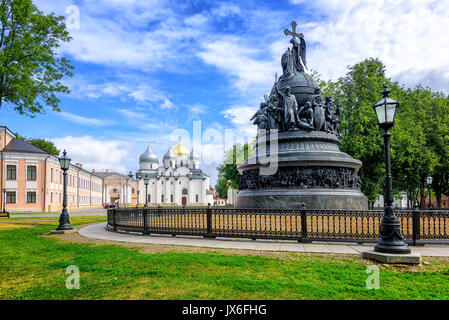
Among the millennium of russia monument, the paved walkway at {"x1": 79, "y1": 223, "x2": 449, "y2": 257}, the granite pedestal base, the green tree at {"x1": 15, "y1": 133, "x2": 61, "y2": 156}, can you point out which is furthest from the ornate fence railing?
the green tree at {"x1": 15, "y1": 133, "x2": 61, "y2": 156}

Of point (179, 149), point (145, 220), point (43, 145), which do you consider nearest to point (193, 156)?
point (179, 149)

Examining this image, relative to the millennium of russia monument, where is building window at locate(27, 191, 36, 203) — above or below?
below

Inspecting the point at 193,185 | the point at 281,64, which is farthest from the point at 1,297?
the point at 193,185

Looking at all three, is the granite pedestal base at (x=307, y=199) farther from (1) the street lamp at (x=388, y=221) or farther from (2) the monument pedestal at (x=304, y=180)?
(1) the street lamp at (x=388, y=221)

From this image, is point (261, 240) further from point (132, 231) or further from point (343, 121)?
point (343, 121)

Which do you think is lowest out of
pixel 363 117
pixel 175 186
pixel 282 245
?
pixel 175 186

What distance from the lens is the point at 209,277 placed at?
5695mm

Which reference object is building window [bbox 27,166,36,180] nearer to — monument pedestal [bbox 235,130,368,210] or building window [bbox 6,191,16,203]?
building window [bbox 6,191,16,203]

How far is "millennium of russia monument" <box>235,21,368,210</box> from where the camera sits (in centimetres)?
1692

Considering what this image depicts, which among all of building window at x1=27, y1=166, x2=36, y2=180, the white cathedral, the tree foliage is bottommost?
the white cathedral

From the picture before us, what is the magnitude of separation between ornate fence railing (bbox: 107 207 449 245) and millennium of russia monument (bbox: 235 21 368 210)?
17.1 ft

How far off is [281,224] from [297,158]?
700 cm
